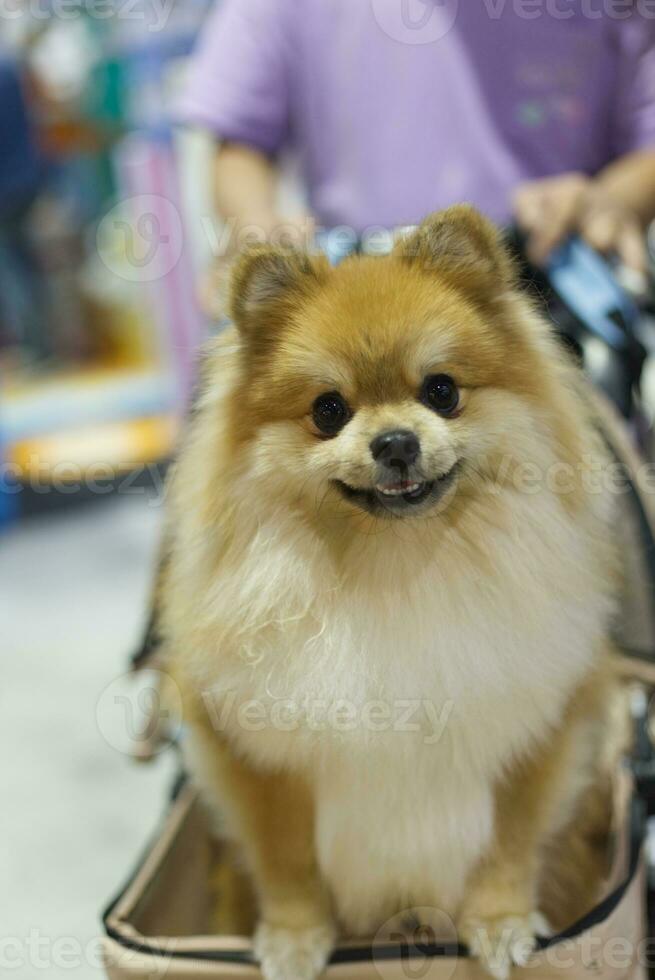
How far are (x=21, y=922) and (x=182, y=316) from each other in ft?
7.65

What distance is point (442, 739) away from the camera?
3.22ft

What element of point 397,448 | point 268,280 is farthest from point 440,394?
point 268,280

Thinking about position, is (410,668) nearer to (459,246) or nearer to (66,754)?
(459,246)

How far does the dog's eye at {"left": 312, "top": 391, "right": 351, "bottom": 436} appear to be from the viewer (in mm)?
943

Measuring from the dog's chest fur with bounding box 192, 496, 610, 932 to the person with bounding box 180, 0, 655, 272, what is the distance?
2.04 ft

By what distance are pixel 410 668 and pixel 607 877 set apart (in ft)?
1.32

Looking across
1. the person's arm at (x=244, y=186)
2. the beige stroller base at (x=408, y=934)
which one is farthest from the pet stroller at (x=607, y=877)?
the person's arm at (x=244, y=186)

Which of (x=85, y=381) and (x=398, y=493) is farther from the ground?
(x=398, y=493)

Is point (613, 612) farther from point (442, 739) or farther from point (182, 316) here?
point (182, 316)

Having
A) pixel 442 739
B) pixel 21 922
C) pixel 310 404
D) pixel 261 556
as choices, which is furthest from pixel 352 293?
pixel 21 922

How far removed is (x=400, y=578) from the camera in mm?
972

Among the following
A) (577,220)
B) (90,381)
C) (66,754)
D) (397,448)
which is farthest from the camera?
(90,381)

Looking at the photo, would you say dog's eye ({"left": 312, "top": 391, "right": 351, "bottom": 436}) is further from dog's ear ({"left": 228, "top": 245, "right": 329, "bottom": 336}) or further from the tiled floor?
the tiled floor

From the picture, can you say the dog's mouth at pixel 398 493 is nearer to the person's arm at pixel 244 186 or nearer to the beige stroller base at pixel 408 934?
the beige stroller base at pixel 408 934
